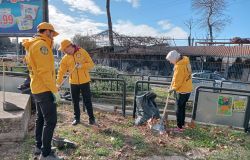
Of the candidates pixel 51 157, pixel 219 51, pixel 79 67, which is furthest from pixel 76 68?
pixel 219 51

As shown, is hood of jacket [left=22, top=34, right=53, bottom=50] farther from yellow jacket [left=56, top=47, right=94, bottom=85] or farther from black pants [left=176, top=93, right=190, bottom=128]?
black pants [left=176, top=93, right=190, bottom=128]

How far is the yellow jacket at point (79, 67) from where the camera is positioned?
19.9 feet

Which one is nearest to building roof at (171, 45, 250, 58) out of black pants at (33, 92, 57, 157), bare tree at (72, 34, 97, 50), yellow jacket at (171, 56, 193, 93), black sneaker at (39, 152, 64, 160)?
bare tree at (72, 34, 97, 50)

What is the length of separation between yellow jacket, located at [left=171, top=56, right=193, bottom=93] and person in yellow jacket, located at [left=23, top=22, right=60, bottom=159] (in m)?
2.60

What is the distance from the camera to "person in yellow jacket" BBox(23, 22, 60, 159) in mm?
4055

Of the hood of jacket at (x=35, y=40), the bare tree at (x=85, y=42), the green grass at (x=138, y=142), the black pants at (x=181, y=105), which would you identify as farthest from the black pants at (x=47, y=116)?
the bare tree at (x=85, y=42)

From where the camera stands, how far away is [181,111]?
6371mm

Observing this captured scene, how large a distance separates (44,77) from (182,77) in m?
2.94

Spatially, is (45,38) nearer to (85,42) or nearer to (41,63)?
(41,63)

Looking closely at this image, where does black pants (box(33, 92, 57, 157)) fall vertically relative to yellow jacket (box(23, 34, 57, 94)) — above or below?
below

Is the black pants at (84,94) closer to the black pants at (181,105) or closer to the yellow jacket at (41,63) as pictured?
the black pants at (181,105)

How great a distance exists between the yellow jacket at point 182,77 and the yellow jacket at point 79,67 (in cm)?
170

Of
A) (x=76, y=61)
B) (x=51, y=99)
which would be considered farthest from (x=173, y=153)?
(x=76, y=61)

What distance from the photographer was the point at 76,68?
611 centimetres
